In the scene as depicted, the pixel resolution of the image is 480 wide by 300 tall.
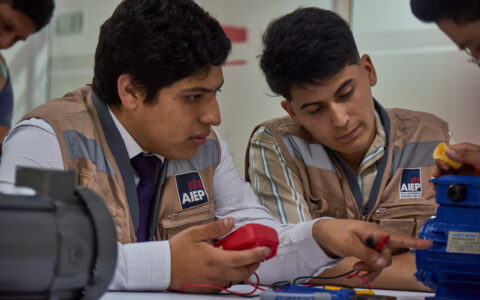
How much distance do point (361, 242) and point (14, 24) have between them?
170cm

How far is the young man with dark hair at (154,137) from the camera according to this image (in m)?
1.67

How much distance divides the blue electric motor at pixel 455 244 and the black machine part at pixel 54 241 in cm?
79

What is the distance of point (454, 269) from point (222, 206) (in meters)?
0.87

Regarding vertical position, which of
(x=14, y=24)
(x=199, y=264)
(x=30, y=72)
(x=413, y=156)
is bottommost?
(x=199, y=264)

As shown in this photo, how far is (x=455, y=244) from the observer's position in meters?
1.31

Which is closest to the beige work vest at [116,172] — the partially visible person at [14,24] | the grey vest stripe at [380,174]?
the partially visible person at [14,24]

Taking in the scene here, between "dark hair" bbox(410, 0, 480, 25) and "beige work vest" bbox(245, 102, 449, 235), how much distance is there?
86 centimetres

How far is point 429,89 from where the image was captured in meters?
3.00

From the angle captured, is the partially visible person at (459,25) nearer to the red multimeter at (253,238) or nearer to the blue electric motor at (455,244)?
A: the blue electric motor at (455,244)

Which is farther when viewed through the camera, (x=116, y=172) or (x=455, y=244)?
(x=116, y=172)

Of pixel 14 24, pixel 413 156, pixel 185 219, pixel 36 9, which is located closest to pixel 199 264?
pixel 185 219

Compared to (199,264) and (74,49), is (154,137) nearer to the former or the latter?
(199,264)

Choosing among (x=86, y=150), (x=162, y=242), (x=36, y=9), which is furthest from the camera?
(x=36, y=9)

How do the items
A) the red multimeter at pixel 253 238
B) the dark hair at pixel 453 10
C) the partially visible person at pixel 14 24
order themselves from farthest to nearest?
the partially visible person at pixel 14 24, the red multimeter at pixel 253 238, the dark hair at pixel 453 10
